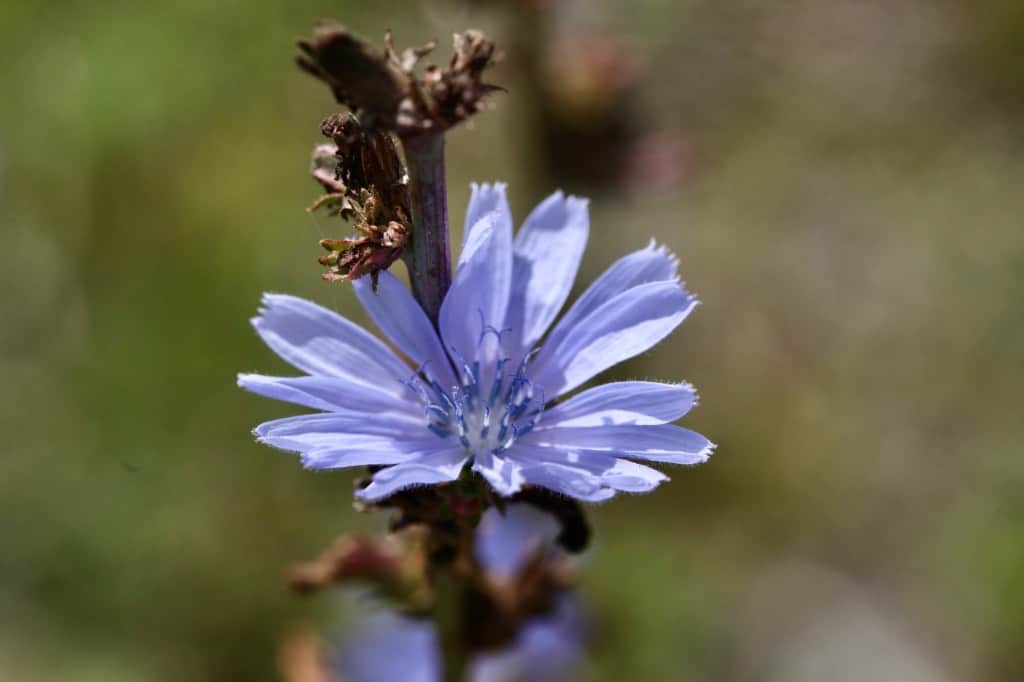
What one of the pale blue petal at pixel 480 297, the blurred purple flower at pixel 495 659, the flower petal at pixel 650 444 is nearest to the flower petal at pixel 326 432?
the pale blue petal at pixel 480 297

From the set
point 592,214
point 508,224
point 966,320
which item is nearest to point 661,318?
point 508,224

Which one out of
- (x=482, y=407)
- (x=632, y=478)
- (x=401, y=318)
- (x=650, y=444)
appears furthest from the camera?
(x=482, y=407)

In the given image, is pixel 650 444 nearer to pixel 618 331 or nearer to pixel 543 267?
pixel 618 331

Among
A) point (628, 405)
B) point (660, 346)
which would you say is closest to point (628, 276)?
point (628, 405)

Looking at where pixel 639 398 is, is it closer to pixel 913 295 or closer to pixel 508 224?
pixel 508 224

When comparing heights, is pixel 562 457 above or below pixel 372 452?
above

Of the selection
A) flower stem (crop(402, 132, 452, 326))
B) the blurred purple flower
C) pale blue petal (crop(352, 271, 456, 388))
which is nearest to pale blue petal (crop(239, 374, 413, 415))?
pale blue petal (crop(352, 271, 456, 388))
